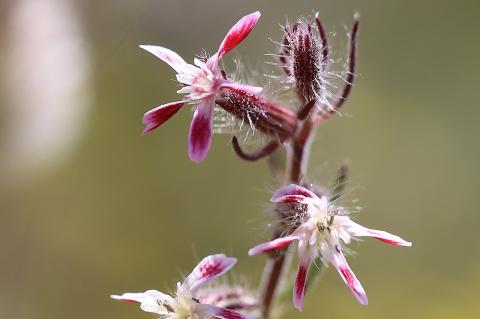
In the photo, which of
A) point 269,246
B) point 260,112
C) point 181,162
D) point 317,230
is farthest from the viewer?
point 181,162

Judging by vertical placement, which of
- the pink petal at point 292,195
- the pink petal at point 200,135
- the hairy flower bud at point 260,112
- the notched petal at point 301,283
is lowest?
the notched petal at point 301,283

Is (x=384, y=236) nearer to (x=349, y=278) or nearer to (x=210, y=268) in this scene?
(x=349, y=278)

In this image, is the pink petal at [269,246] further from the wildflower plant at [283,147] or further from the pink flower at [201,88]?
the pink flower at [201,88]

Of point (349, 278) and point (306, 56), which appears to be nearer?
point (349, 278)

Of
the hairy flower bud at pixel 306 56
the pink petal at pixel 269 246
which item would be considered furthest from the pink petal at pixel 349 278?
the hairy flower bud at pixel 306 56

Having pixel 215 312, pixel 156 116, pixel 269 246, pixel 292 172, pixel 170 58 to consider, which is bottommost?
pixel 215 312

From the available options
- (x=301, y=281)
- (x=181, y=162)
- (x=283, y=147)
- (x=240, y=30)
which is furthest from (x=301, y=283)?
(x=181, y=162)

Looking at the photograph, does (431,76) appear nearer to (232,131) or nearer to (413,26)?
(413,26)
